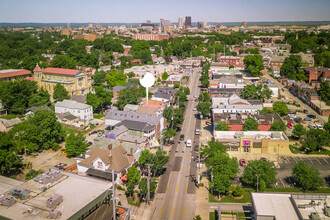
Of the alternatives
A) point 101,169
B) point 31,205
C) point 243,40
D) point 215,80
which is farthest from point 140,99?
point 243,40

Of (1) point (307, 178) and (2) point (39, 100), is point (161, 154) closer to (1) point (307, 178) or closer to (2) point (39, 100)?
(1) point (307, 178)

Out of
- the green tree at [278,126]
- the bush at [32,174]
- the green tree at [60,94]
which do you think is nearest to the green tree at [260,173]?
the green tree at [278,126]

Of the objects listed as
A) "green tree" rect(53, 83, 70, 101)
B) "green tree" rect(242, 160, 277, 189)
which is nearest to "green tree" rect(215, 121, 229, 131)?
"green tree" rect(242, 160, 277, 189)

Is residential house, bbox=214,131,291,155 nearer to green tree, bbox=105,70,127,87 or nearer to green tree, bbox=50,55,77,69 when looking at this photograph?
green tree, bbox=105,70,127,87

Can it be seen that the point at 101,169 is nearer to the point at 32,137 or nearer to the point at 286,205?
the point at 32,137

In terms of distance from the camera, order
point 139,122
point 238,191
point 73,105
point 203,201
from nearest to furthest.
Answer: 1. point 203,201
2. point 238,191
3. point 139,122
4. point 73,105

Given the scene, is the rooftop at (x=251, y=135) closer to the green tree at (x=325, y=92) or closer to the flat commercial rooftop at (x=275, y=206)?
the flat commercial rooftop at (x=275, y=206)

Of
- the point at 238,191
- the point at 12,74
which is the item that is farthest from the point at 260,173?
the point at 12,74
